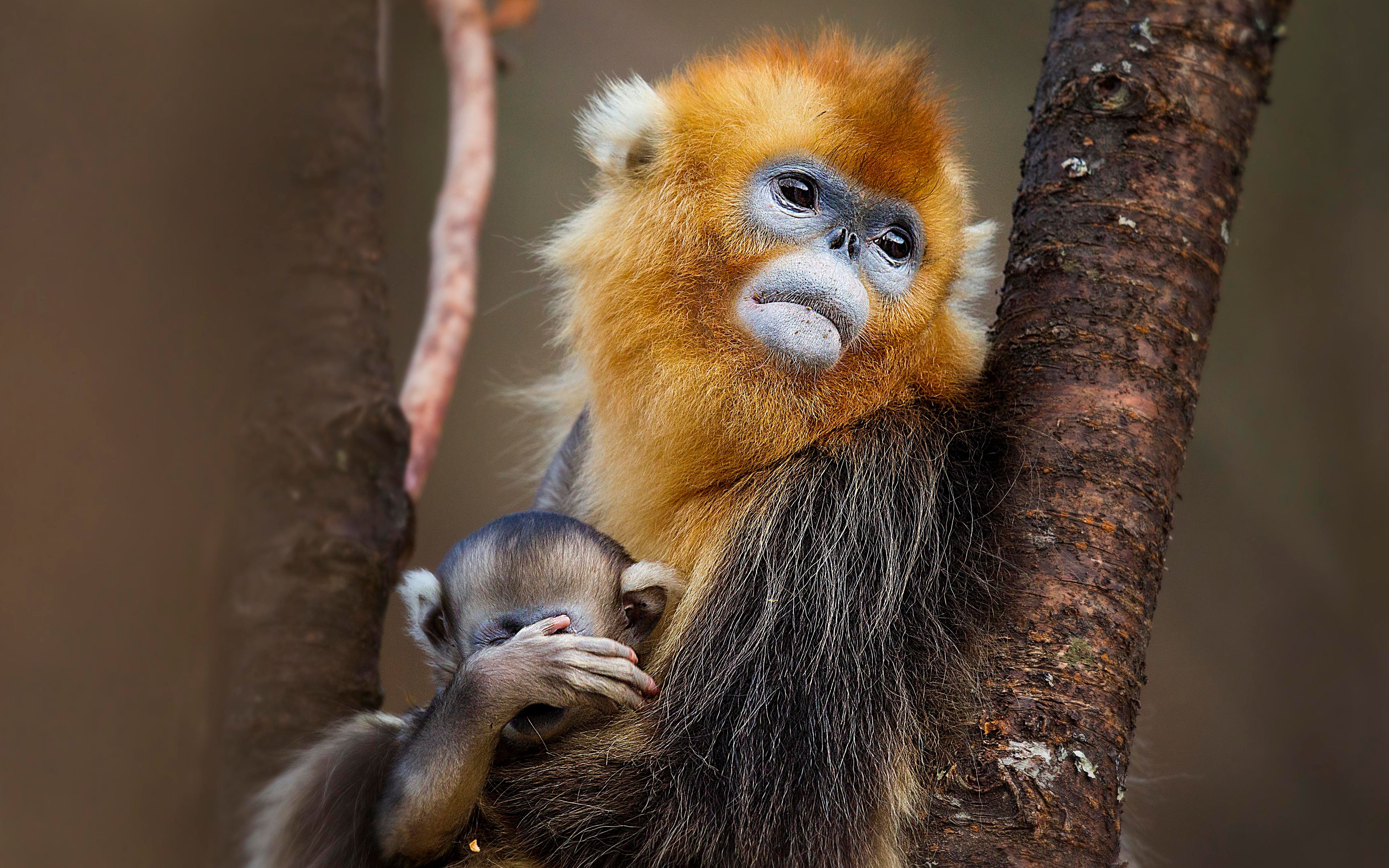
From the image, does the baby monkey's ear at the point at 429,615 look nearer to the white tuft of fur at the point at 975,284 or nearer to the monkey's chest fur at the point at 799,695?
the monkey's chest fur at the point at 799,695

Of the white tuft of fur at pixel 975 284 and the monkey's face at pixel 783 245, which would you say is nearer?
the monkey's face at pixel 783 245

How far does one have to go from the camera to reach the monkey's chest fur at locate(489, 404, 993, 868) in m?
1.86

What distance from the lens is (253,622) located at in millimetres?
1019

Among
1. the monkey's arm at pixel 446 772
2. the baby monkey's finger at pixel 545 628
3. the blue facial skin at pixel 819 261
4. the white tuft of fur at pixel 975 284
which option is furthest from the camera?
the white tuft of fur at pixel 975 284

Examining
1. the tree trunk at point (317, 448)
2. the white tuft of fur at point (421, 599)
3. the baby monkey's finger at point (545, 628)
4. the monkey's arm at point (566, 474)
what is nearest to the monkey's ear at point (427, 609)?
the white tuft of fur at point (421, 599)

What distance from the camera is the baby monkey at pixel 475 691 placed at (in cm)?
182

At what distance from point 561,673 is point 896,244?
1.09 m

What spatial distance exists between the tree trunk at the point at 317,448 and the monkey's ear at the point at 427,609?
14 centimetres

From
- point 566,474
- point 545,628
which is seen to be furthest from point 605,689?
point 566,474

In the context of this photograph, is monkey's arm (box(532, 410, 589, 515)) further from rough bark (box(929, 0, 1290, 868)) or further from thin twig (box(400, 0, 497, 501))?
rough bark (box(929, 0, 1290, 868))

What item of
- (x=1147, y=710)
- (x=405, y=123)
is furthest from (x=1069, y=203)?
(x=405, y=123)

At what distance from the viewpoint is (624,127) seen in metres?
2.48

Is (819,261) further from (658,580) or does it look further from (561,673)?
(561,673)

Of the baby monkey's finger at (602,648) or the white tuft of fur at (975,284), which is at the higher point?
the white tuft of fur at (975,284)
